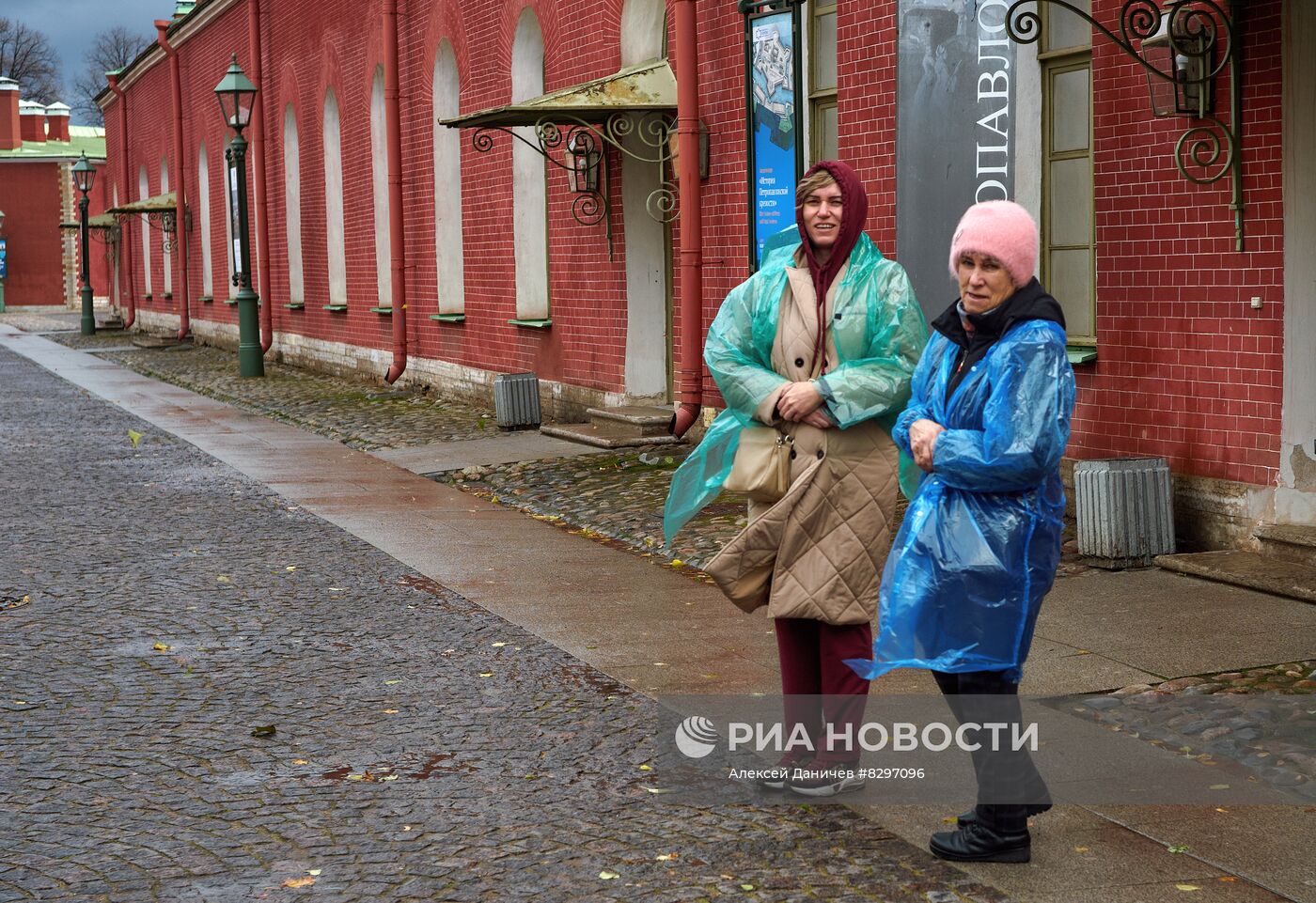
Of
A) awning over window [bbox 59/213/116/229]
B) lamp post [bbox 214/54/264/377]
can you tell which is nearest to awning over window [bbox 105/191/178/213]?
awning over window [bbox 59/213/116/229]

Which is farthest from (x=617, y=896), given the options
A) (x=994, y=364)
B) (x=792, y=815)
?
(x=994, y=364)

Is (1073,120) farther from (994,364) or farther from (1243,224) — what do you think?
(994,364)

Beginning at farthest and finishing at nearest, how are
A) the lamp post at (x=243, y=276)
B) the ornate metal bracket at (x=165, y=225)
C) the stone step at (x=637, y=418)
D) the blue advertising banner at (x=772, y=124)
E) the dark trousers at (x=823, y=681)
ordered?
the ornate metal bracket at (x=165, y=225) → the lamp post at (x=243, y=276) → the stone step at (x=637, y=418) → the blue advertising banner at (x=772, y=124) → the dark trousers at (x=823, y=681)

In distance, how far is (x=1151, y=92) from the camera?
8250mm

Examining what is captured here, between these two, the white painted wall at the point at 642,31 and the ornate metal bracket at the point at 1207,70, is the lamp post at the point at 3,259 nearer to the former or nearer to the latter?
the white painted wall at the point at 642,31

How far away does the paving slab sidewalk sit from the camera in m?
4.20

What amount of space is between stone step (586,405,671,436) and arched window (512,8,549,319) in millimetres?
2222

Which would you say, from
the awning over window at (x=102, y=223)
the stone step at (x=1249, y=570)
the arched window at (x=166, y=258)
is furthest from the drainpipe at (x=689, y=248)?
the awning over window at (x=102, y=223)

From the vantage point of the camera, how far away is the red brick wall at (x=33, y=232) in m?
61.9

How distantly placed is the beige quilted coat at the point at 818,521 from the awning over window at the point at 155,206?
105 ft

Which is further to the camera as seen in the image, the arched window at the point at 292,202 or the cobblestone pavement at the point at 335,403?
the arched window at the point at 292,202

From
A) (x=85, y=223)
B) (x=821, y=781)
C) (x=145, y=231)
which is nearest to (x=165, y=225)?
(x=145, y=231)

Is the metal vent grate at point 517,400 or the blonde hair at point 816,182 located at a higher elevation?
the blonde hair at point 816,182

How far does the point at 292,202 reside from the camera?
87.0ft
